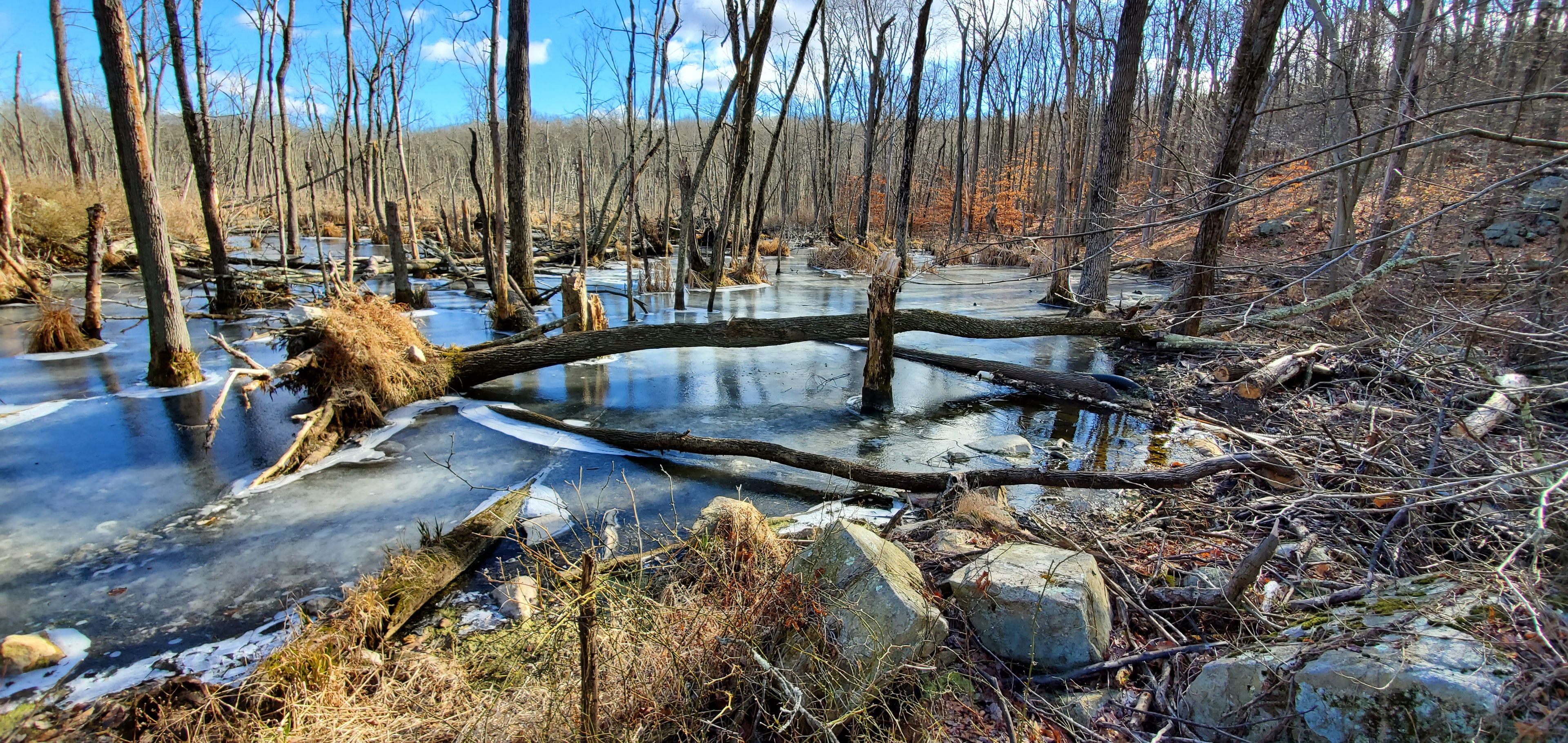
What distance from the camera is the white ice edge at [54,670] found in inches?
123

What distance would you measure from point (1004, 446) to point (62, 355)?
12345 mm

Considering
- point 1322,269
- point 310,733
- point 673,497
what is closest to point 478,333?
point 673,497

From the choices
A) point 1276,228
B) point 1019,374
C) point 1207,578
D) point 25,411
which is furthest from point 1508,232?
point 25,411

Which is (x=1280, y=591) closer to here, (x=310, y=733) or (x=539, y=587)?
(x=539, y=587)

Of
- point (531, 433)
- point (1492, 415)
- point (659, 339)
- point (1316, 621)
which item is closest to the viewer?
point (1316, 621)

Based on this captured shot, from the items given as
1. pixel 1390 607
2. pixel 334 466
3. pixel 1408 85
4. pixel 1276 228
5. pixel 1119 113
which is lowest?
pixel 334 466

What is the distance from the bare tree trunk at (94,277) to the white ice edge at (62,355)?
337mm

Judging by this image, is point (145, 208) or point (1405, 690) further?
point (145, 208)

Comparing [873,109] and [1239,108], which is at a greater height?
[873,109]

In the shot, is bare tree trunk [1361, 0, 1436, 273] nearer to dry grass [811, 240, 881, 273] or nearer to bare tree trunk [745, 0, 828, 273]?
bare tree trunk [745, 0, 828, 273]

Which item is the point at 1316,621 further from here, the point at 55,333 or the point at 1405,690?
the point at 55,333

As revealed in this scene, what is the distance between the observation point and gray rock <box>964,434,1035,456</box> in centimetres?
643

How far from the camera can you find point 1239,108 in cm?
945

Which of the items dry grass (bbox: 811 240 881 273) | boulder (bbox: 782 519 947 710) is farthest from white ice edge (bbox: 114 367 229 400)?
dry grass (bbox: 811 240 881 273)
